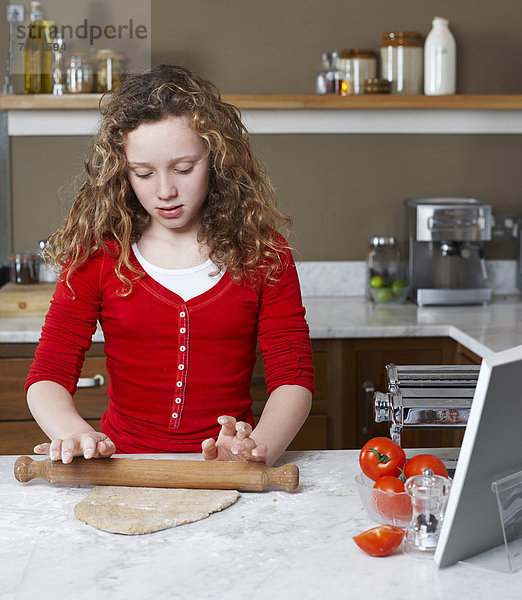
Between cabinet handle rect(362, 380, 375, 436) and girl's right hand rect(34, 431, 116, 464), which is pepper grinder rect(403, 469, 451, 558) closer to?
girl's right hand rect(34, 431, 116, 464)

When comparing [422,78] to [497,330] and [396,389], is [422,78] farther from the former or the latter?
[396,389]

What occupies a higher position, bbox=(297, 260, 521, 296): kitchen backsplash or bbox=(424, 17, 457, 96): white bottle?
bbox=(424, 17, 457, 96): white bottle

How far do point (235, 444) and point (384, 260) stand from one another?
1860 mm

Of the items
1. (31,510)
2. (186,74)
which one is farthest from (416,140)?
(31,510)

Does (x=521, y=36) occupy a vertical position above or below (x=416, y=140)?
above

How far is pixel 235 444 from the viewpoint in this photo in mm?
1191

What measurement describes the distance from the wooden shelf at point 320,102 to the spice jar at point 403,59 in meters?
0.10

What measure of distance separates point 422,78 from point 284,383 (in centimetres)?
186

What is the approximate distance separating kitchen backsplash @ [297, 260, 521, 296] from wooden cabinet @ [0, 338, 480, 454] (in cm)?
63

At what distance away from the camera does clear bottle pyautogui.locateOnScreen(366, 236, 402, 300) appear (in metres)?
2.94

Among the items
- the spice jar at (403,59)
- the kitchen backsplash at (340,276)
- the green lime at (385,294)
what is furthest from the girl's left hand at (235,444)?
the spice jar at (403,59)

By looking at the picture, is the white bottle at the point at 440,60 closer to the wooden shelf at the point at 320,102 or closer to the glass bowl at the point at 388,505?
the wooden shelf at the point at 320,102

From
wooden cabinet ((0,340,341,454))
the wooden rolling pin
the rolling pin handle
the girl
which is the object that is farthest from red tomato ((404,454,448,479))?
wooden cabinet ((0,340,341,454))

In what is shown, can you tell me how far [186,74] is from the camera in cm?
152
